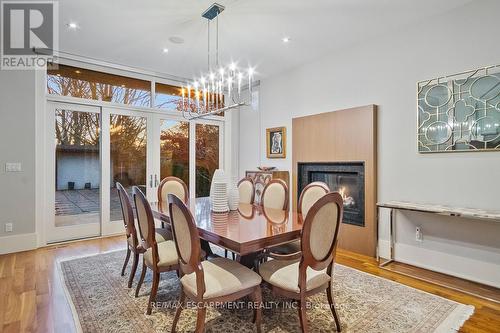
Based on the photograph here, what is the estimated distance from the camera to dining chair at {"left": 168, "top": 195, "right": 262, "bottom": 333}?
1694 millimetres

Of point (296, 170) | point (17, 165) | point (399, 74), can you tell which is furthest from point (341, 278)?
point (17, 165)

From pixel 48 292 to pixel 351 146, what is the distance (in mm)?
3822

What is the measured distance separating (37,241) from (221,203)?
3.02 meters

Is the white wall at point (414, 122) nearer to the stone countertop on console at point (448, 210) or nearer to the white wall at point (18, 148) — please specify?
the stone countertop on console at point (448, 210)

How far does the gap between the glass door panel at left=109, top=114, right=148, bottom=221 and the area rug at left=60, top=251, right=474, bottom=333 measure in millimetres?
1947

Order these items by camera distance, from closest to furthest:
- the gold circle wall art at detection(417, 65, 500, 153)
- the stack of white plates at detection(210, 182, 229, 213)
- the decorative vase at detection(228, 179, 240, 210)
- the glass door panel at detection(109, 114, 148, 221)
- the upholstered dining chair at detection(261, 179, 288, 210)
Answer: the gold circle wall art at detection(417, 65, 500, 153) < the stack of white plates at detection(210, 182, 229, 213) < the decorative vase at detection(228, 179, 240, 210) < the upholstered dining chair at detection(261, 179, 288, 210) < the glass door panel at detection(109, 114, 148, 221)

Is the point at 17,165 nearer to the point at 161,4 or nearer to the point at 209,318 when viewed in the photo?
the point at 161,4

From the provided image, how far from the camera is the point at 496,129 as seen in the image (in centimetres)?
266

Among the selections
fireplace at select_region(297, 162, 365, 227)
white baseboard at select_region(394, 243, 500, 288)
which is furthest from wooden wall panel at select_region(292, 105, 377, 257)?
white baseboard at select_region(394, 243, 500, 288)

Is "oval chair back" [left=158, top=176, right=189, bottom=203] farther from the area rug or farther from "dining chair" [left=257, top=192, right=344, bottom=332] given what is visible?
"dining chair" [left=257, top=192, right=344, bottom=332]

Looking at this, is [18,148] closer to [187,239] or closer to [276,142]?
[187,239]

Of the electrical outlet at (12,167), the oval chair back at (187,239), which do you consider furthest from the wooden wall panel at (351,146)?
the electrical outlet at (12,167)

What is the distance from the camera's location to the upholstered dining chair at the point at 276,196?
3077 millimetres

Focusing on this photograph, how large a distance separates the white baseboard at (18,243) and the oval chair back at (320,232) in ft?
13.1
